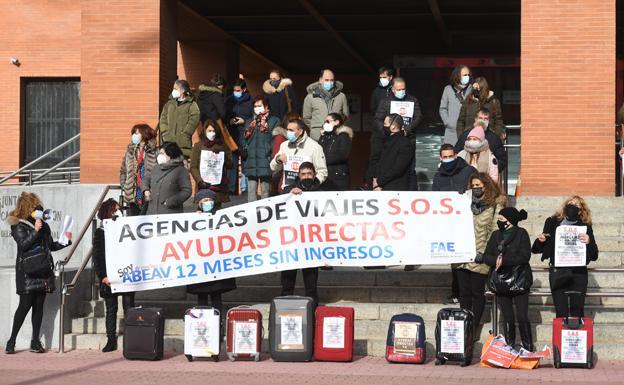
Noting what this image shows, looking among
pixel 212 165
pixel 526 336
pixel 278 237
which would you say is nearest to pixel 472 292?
pixel 526 336

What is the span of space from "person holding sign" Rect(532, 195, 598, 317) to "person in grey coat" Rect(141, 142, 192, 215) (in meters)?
4.77

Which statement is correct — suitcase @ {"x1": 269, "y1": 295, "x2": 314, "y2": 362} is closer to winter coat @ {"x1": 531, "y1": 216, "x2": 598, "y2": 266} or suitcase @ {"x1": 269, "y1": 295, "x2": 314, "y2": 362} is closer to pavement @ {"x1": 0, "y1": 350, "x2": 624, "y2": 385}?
pavement @ {"x1": 0, "y1": 350, "x2": 624, "y2": 385}

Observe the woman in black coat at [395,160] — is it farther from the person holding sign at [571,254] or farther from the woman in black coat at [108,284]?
the woman in black coat at [108,284]

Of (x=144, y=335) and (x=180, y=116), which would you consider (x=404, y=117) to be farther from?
(x=144, y=335)

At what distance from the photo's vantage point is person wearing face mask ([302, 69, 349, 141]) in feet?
60.1

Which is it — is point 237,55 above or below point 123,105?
above

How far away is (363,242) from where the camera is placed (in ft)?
50.2

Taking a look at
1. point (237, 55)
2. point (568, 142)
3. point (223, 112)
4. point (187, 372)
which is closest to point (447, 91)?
point (568, 142)

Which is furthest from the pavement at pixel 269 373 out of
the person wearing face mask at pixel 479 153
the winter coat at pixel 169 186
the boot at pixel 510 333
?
the person wearing face mask at pixel 479 153

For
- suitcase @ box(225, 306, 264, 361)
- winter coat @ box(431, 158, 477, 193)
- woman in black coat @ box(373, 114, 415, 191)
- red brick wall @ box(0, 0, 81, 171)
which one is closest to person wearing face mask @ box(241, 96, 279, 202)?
woman in black coat @ box(373, 114, 415, 191)

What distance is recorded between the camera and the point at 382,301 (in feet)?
52.7

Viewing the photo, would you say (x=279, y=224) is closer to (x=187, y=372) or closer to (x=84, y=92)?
Answer: (x=187, y=372)

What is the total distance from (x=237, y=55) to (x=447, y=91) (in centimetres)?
1121

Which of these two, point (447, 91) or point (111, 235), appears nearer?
point (111, 235)
